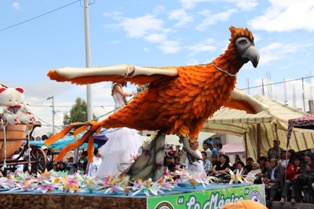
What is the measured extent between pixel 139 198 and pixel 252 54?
1668mm

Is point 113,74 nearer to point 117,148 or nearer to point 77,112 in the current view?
point 117,148

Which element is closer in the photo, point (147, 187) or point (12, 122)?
point (147, 187)

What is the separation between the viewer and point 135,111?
13.7ft

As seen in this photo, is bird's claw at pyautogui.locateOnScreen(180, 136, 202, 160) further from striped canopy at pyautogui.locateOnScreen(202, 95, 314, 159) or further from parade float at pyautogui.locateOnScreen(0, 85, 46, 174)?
striped canopy at pyautogui.locateOnScreen(202, 95, 314, 159)

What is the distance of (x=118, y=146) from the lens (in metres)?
5.58

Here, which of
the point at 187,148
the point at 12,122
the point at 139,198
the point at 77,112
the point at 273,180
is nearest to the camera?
the point at 139,198

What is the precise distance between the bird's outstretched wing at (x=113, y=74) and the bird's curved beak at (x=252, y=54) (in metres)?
0.68

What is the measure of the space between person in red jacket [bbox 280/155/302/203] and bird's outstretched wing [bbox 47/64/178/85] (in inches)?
174

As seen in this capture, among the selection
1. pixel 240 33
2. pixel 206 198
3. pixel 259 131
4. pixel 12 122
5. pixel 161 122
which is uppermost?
pixel 240 33

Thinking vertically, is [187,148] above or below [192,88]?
below

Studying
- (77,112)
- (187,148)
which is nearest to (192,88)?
A: (187,148)

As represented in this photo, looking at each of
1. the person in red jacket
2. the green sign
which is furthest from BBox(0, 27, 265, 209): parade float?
the person in red jacket

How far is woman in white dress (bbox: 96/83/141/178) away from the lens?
217 inches

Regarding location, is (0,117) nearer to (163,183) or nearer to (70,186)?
(70,186)
